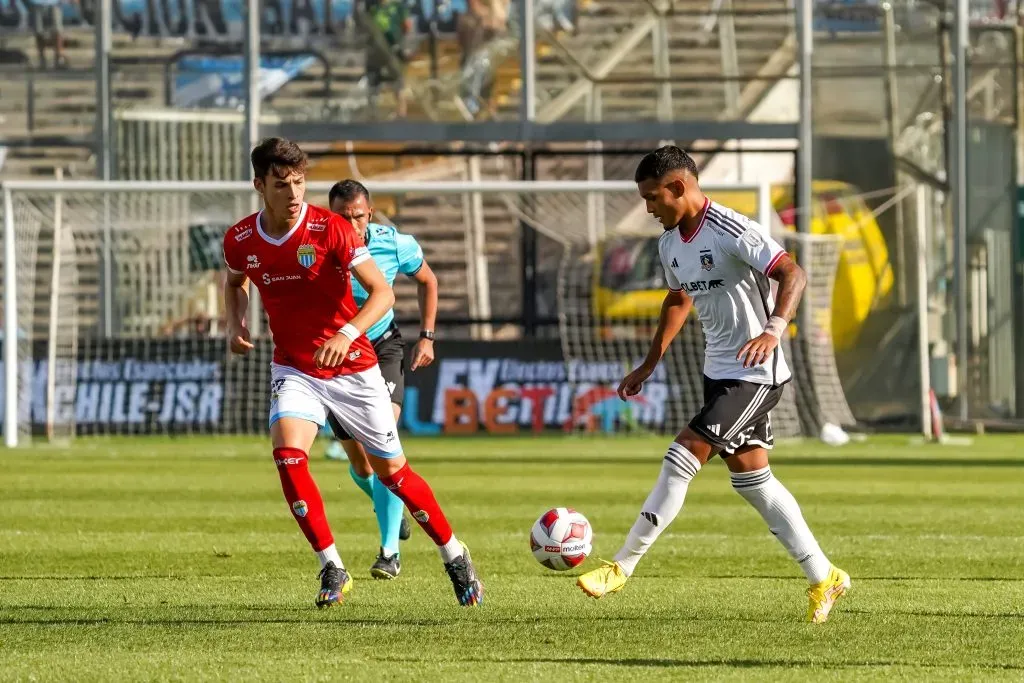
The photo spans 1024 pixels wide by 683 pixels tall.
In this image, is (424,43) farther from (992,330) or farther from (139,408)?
(992,330)

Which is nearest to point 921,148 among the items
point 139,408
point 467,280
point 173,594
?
point 467,280

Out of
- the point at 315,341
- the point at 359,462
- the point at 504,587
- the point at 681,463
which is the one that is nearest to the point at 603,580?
the point at 681,463

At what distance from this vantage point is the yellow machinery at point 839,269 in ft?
81.6

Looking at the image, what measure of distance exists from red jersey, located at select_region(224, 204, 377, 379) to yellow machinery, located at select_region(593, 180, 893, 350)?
54.2 feet

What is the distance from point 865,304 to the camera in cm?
2569

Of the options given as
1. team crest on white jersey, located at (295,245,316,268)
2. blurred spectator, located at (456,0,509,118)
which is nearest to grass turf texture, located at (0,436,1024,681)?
team crest on white jersey, located at (295,245,316,268)

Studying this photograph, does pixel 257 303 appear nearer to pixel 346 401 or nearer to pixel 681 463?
pixel 346 401

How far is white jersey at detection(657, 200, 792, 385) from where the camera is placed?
7691mm

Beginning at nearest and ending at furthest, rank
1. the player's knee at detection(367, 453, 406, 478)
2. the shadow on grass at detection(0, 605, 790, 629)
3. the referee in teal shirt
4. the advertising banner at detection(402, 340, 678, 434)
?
the shadow on grass at detection(0, 605, 790, 629), the player's knee at detection(367, 453, 406, 478), the referee in teal shirt, the advertising banner at detection(402, 340, 678, 434)

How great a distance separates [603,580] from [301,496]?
1.37m

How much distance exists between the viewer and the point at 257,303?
24.3 meters

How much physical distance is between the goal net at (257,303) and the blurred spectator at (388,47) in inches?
67.1

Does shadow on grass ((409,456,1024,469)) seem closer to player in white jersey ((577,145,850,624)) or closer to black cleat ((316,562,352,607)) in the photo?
black cleat ((316,562,352,607))

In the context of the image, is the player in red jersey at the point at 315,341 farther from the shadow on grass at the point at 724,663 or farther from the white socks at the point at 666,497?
the shadow on grass at the point at 724,663
